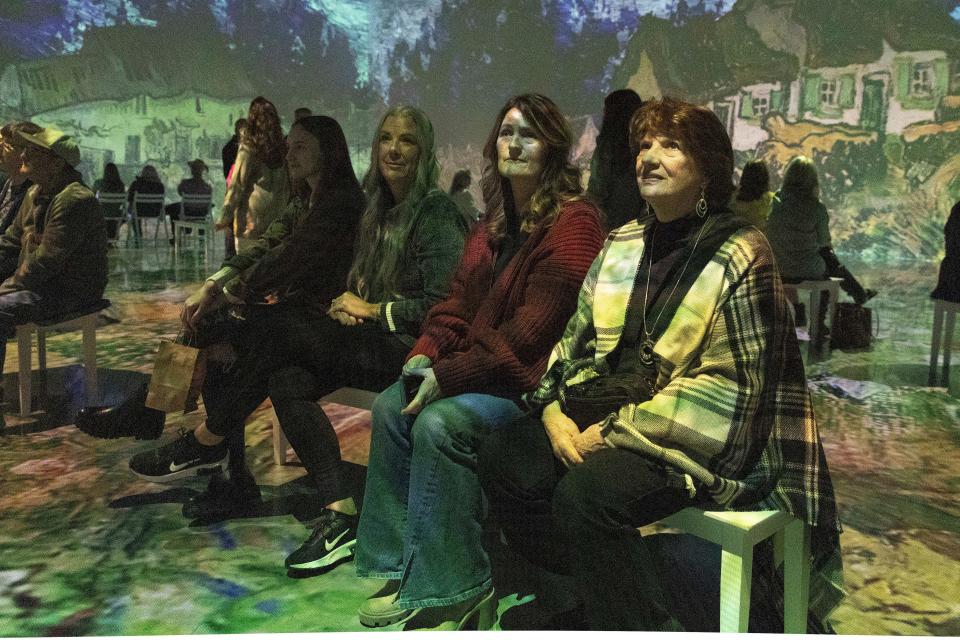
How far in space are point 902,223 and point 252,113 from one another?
3991mm

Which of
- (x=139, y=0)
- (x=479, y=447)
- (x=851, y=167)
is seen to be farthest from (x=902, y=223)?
(x=139, y=0)

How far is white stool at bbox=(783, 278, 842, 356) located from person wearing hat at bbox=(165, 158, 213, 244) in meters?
3.48

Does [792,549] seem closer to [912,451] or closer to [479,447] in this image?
[479,447]

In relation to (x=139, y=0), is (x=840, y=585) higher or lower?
lower

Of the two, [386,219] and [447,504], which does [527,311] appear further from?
[386,219]

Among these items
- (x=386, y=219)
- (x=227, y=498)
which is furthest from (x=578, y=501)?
(x=227, y=498)

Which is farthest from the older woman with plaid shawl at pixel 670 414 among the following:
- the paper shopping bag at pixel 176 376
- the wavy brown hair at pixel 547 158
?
the paper shopping bag at pixel 176 376

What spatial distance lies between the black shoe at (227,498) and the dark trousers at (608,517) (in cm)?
133

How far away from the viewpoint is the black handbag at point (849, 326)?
534 cm

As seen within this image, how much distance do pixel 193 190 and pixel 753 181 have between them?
3.29m

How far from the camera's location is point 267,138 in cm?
356

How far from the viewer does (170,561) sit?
250 cm

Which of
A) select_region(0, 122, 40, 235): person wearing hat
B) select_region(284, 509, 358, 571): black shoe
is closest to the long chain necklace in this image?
select_region(284, 509, 358, 571): black shoe

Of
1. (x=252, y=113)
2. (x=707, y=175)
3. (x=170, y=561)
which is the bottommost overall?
(x=170, y=561)
